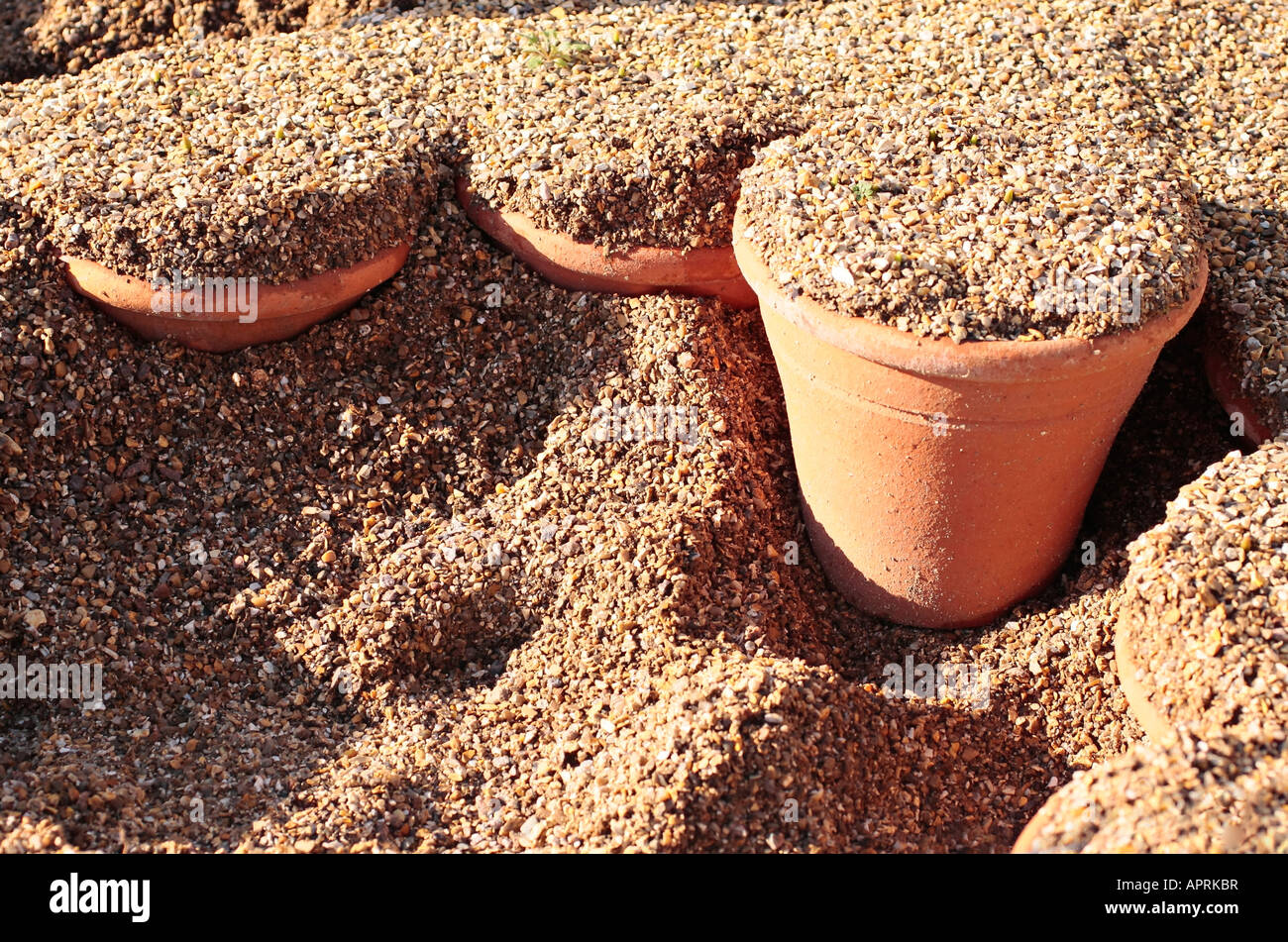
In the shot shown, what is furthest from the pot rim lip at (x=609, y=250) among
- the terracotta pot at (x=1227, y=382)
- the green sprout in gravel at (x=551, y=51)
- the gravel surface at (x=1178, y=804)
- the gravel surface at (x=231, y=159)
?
the gravel surface at (x=1178, y=804)

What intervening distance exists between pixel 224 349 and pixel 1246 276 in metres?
3.17

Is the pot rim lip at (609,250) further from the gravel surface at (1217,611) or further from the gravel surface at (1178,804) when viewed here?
the gravel surface at (1178,804)

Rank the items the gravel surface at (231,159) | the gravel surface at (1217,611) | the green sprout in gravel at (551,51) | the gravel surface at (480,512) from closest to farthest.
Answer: the gravel surface at (1217,611)
the gravel surface at (480,512)
the gravel surface at (231,159)
the green sprout in gravel at (551,51)

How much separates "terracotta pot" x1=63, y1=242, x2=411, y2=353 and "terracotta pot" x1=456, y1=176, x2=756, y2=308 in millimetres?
303

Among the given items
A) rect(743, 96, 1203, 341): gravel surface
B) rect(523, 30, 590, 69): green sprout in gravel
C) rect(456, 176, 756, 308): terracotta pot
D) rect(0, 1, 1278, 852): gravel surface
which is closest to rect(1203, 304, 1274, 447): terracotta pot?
rect(0, 1, 1278, 852): gravel surface

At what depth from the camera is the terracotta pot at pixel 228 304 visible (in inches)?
149

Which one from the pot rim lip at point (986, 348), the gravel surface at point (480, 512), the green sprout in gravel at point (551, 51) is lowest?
the gravel surface at point (480, 512)

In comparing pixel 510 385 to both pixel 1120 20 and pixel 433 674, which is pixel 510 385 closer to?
pixel 433 674

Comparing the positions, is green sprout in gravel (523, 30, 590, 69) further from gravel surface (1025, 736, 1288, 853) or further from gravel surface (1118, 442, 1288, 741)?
gravel surface (1025, 736, 1288, 853)

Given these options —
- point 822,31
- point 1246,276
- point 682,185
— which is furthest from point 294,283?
point 1246,276

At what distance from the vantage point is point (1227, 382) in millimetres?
3740

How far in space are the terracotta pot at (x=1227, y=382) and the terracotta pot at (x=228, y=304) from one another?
2503 mm

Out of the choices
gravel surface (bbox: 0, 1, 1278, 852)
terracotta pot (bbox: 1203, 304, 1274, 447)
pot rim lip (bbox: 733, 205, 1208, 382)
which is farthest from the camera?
terracotta pot (bbox: 1203, 304, 1274, 447)

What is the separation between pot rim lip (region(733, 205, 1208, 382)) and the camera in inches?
125
